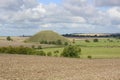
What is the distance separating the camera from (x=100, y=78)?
3219 cm

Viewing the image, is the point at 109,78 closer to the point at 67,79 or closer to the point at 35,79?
the point at 67,79

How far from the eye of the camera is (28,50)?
3999 inches

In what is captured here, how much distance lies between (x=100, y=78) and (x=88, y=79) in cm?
192

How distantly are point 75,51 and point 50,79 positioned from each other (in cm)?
7140

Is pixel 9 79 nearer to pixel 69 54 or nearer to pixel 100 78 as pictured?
pixel 100 78

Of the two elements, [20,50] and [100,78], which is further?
[20,50]

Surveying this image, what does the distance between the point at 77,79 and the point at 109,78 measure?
3617 millimetres

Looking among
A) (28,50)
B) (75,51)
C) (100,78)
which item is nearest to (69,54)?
(75,51)

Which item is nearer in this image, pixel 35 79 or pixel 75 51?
pixel 35 79

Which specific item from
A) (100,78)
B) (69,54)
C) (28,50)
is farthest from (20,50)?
(100,78)

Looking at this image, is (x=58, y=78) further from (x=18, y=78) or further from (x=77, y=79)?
(x=18, y=78)

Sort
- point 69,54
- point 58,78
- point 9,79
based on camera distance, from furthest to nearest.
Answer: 1. point 69,54
2. point 58,78
3. point 9,79

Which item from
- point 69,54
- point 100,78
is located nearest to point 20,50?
point 69,54

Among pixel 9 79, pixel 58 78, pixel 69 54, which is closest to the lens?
pixel 9 79
